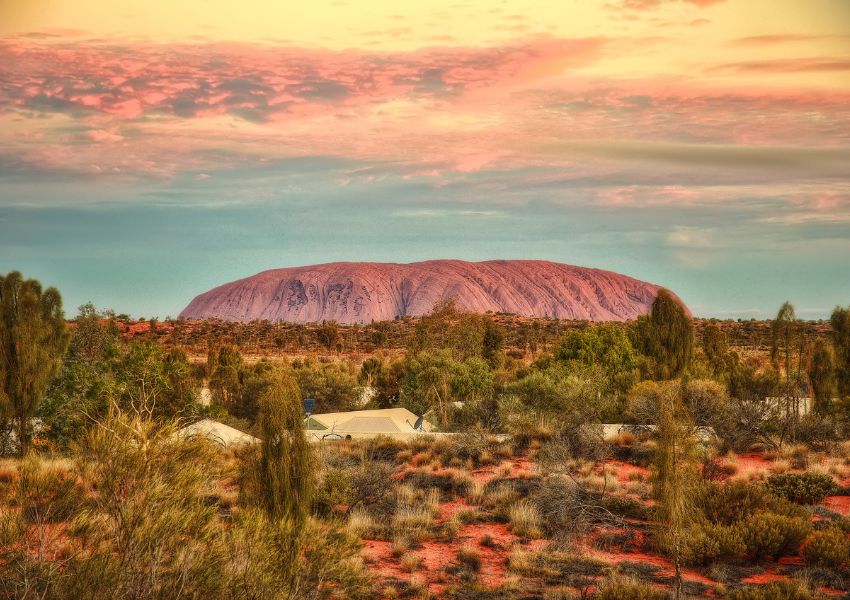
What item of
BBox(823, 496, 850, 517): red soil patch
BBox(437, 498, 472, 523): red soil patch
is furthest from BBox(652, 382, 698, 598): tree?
BBox(823, 496, 850, 517): red soil patch

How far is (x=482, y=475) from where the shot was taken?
982 inches

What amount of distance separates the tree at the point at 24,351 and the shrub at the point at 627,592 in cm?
1730

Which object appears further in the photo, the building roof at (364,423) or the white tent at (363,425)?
the building roof at (364,423)

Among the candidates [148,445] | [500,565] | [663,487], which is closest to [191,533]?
[148,445]

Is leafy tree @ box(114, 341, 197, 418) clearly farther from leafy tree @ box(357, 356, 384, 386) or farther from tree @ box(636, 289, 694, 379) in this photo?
leafy tree @ box(357, 356, 384, 386)

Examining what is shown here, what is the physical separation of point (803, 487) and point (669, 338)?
45.2 ft

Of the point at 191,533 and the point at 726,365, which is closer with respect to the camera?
the point at 191,533

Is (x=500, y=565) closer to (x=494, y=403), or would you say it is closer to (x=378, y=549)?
(x=378, y=549)

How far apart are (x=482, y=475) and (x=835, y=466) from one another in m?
11.0

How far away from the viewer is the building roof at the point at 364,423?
3397cm

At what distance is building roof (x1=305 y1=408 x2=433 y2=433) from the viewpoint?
34.0 m

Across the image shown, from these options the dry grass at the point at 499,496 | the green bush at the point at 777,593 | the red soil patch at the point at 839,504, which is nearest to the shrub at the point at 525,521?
the dry grass at the point at 499,496

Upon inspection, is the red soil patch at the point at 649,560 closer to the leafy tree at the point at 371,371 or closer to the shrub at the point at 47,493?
the shrub at the point at 47,493

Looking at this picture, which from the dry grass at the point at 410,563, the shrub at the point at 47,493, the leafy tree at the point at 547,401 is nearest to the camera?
the shrub at the point at 47,493
